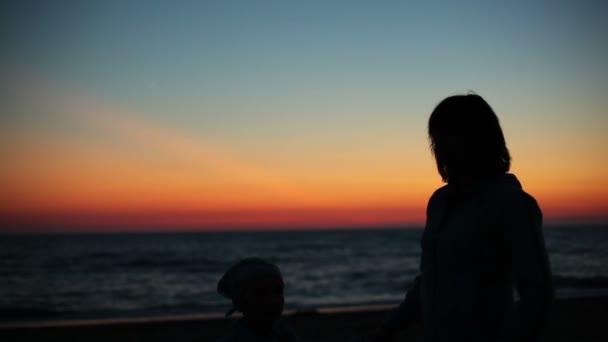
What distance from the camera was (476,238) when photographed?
1.84m

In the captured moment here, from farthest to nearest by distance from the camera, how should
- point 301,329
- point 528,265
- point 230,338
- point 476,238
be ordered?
point 301,329 → point 230,338 → point 476,238 → point 528,265

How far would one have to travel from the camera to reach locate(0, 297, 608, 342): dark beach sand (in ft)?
30.5

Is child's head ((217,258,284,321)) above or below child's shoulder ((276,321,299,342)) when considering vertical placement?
above

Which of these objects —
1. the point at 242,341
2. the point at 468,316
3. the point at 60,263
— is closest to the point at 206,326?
the point at 242,341

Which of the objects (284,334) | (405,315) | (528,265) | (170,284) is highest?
(528,265)

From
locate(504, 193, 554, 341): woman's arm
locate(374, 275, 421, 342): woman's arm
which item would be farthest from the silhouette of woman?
locate(374, 275, 421, 342): woman's arm

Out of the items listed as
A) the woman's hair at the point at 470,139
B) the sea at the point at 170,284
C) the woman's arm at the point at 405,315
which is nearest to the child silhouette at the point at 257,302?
the woman's arm at the point at 405,315

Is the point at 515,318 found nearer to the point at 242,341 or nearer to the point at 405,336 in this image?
the point at 242,341

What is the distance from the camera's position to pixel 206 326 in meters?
10.7

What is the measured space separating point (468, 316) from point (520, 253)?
29cm

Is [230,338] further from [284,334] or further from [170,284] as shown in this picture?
[170,284]

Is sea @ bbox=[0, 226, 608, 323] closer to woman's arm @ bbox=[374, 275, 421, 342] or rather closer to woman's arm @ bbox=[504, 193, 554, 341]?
woman's arm @ bbox=[374, 275, 421, 342]

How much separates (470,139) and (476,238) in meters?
0.31

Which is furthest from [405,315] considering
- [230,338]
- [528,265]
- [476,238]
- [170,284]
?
[170,284]
